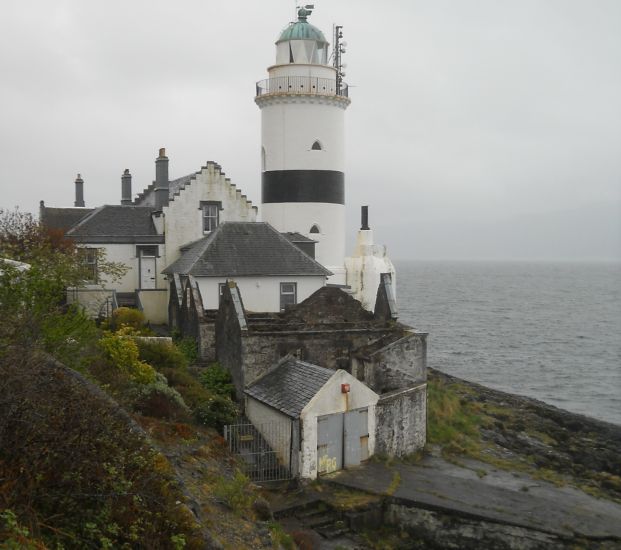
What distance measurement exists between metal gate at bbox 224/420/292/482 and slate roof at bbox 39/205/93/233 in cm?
2311

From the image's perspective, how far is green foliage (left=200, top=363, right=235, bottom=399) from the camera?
2306 centimetres

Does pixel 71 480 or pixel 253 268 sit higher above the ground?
pixel 253 268

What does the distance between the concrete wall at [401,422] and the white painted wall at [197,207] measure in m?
14.7

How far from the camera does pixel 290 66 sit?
1421 inches

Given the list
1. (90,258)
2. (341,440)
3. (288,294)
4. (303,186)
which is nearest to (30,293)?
(341,440)

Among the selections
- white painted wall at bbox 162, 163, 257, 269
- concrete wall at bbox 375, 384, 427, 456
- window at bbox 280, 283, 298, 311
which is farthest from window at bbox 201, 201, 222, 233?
concrete wall at bbox 375, 384, 427, 456

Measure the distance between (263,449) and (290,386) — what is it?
1827 millimetres

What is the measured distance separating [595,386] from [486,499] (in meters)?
30.7

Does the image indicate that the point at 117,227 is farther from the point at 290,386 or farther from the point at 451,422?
the point at 451,422

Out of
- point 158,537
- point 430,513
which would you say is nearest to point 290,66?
point 430,513

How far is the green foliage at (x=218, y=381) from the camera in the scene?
908 inches

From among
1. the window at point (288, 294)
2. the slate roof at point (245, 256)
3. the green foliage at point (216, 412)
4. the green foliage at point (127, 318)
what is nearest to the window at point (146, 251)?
the slate roof at point (245, 256)

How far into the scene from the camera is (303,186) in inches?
1410

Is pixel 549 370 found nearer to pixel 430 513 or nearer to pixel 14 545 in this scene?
pixel 430 513
